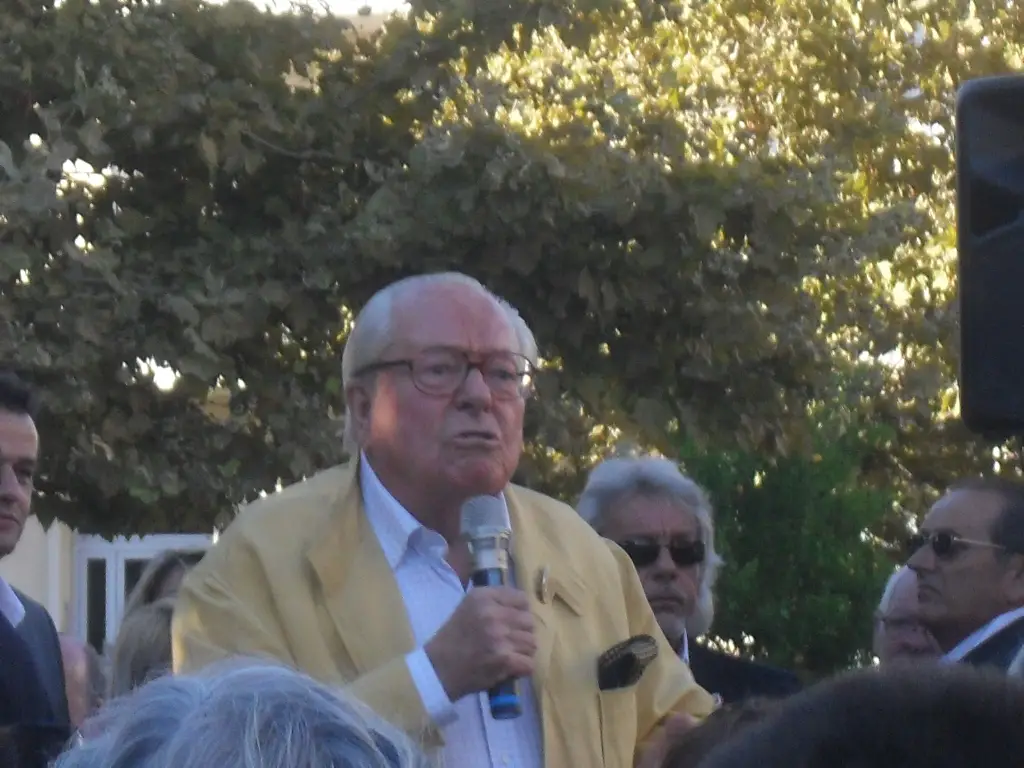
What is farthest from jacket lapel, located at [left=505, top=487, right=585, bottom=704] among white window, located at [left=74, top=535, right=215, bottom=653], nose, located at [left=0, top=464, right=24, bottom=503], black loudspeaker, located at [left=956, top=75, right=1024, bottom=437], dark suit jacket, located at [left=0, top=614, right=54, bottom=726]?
white window, located at [left=74, top=535, right=215, bottom=653]

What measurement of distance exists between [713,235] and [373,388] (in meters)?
3.67

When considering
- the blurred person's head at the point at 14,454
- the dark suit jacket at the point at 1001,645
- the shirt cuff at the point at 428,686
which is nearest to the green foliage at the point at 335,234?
the blurred person's head at the point at 14,454

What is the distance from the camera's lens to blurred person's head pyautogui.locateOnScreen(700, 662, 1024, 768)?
53.0 inches

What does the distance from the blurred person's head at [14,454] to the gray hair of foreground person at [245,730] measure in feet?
9.37

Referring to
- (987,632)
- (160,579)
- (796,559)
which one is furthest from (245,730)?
(796,559)

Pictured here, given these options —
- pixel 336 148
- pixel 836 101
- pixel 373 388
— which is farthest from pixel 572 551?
pixel 836 101

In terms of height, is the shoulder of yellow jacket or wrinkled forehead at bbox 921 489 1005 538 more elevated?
the shoulder of yellow jacket

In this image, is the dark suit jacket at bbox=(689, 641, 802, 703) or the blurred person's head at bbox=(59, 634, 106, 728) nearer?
the blurred person's head at bbox=(59, 634, 106, 728)

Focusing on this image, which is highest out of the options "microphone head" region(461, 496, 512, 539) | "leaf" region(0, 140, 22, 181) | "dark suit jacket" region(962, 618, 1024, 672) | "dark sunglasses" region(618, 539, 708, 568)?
"leaf" region(0, 140, 22, 181)

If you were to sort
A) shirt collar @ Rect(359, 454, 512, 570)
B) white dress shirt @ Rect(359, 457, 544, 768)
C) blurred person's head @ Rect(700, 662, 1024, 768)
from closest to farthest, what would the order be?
blurred person's head @ Rect(700, 662, 1024, 768) → white dress shirt @ Rect(359, 457, 544, 768) → shirt collar @ Rect(359, 454, 512, 570)

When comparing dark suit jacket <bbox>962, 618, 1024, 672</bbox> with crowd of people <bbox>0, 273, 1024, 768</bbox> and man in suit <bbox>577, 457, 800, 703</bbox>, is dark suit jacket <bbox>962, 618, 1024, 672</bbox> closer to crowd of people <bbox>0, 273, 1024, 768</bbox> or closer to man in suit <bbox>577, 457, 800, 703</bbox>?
crowd of people <bbox>0, 273, 1024, 768</bbox>

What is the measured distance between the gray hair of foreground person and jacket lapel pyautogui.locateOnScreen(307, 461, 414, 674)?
149 cm

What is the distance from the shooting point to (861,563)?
11.8 metres

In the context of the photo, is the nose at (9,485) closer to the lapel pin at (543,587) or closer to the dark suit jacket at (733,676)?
the lapel pin at (543,587)
